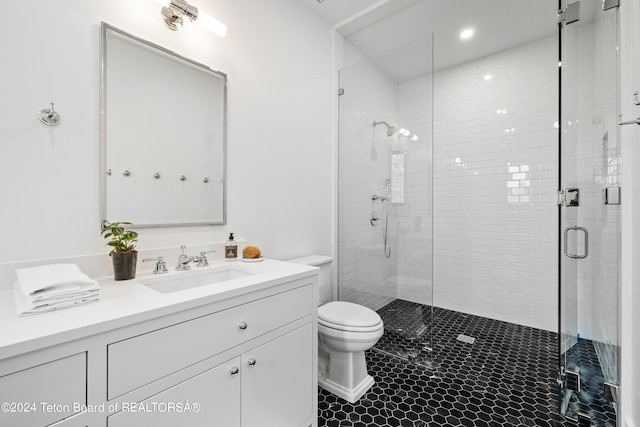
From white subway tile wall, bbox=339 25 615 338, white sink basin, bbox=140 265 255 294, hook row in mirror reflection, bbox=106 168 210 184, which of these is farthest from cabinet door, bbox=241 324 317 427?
white subway tile wall, bbox=339 25 615 338

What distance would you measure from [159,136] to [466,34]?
283 centimetres

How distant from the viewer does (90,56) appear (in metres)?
1.25

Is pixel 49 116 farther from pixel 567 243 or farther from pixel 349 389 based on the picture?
pixel 567 243

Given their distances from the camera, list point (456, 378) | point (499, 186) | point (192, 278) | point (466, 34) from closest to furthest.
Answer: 1. point (192, 278)
2. point (456, 378)
3. point (466, 34)
4. point (499, 186)

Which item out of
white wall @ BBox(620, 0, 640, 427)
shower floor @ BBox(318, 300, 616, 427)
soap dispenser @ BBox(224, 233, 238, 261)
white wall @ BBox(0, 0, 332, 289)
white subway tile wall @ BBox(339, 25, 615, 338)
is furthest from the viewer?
white subway tile wall @ BBox(339, 25, 615, 338)

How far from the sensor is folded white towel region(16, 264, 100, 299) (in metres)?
0.85

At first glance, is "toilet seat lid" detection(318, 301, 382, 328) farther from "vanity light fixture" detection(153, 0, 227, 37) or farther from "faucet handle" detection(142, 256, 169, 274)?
"vanity light fixture" detection(153, 0, 227, 37)

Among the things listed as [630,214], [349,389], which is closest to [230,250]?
[349,389]

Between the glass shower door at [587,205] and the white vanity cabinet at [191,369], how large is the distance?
1.38 metres

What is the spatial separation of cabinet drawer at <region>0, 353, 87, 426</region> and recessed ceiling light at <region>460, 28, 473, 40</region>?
342 cm

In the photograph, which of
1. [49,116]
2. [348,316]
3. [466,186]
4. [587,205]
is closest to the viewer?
[49,116]

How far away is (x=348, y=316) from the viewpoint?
6.04ft

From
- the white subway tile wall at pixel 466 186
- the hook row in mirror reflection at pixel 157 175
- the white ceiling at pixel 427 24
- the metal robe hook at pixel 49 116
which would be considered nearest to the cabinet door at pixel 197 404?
the hook row in mirror reflection at pixel 157 175

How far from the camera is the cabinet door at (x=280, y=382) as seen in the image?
1.18 m
